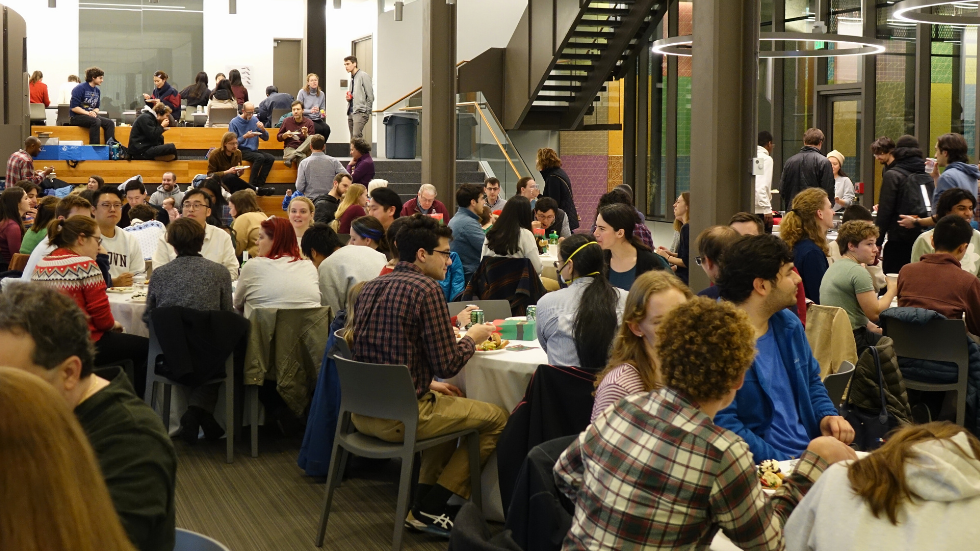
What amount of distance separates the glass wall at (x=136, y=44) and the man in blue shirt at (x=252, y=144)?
8.01 m

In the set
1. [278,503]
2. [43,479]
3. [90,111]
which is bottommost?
[278,503]

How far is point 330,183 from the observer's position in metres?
12.8

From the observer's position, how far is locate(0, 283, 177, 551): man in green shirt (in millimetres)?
1981

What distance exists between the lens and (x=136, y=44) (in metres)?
22.8

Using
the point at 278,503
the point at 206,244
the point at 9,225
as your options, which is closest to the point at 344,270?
the point at 278,503

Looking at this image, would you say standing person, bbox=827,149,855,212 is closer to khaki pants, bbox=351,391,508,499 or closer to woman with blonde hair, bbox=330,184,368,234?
woman with blonde hair, bbox=330,184,368,234

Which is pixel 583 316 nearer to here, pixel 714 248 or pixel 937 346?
pixel 714 248

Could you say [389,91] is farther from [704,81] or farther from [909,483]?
[909,483]

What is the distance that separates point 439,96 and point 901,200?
4756 mm

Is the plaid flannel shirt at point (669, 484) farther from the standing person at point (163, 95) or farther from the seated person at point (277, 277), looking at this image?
the standing person at point (163, 95)

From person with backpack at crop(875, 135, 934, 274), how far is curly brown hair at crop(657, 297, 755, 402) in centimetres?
706

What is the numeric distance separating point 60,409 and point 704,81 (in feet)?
17.5

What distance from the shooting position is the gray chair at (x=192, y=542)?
7.04ft

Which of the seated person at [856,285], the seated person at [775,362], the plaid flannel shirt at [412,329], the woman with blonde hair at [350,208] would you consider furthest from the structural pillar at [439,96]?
the seated person at [775,362]
